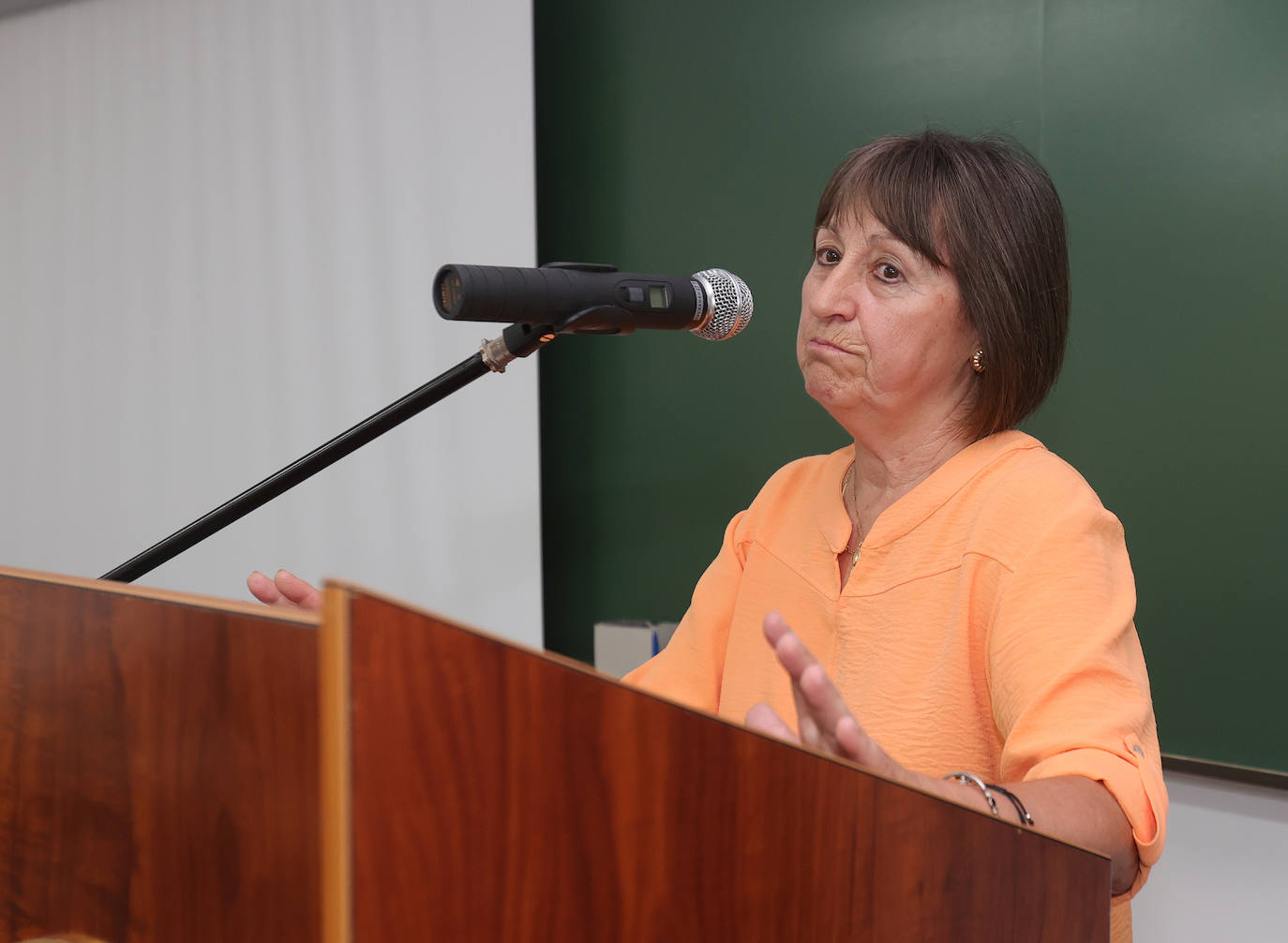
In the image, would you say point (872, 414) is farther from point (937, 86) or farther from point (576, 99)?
point (576, 99)

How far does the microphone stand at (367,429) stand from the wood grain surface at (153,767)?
11.9 inches

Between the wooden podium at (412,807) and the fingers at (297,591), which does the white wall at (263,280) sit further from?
the wooden podium at (412,807)

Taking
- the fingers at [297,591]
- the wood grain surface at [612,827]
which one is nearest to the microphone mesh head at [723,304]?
the fingers at [297,591]

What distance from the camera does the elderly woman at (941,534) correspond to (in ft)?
3.10

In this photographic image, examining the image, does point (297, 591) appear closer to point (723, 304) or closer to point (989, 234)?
point (723, 304)

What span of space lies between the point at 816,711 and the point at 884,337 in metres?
0.62

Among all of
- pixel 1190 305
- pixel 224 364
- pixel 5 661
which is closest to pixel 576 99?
pixel 224 364

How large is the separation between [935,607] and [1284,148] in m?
1.22

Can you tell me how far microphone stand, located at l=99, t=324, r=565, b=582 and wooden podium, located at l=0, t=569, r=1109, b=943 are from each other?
0.32m

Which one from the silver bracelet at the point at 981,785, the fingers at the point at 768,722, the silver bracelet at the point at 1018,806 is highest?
the fingers at the point at 768,722

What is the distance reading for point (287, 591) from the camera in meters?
1.07

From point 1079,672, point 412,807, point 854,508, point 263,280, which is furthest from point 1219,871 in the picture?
point 263,280

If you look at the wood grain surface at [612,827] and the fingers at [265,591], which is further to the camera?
the fingers at [265,591]

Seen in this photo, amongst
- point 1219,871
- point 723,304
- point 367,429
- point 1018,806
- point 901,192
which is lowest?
point 1219,871
